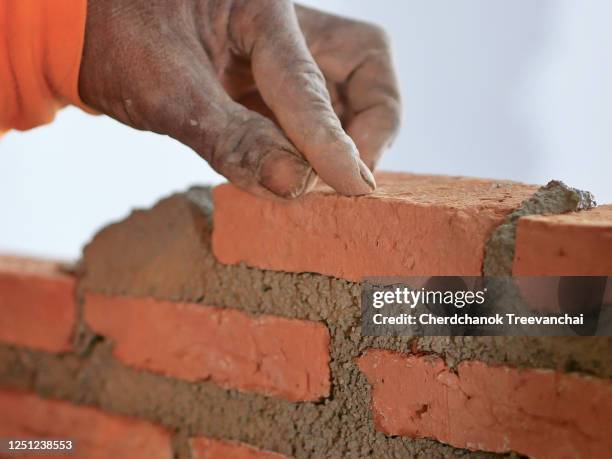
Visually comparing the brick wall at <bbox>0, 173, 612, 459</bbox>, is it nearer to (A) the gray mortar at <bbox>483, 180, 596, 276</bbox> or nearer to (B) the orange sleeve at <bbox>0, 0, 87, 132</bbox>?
(A) the gray mortar at <bbox>483, 180, 596, 276</bbox>

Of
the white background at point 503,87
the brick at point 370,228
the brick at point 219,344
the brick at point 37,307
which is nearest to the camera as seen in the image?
the brick at point 370,228

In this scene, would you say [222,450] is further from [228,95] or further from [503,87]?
[503,87]

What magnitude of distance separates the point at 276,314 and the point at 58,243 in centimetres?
223

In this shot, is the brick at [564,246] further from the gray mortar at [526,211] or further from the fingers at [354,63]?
the fingers at [354,63]

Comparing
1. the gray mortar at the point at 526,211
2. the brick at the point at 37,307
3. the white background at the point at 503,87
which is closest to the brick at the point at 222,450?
the brick at the point at 37,307

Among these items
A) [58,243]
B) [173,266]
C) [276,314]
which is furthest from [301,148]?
[58,243]

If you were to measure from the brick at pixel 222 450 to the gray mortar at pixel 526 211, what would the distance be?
18.9 inches

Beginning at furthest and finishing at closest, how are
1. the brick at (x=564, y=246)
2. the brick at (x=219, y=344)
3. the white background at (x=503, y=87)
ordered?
the white background at (x=503, y=87)
the brick at (x=219, y=344)
the brick at (x=564, y=246)

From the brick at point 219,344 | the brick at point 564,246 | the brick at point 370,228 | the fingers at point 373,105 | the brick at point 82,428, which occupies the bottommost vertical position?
the brick at point 82,428

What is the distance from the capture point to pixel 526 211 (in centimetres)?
96

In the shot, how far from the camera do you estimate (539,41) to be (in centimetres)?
189

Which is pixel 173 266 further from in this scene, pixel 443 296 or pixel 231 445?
pixel 443 296

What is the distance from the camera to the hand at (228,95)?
103 centimetres

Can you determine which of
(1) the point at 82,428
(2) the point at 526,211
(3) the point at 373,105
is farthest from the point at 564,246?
(1) the point at 82,428
